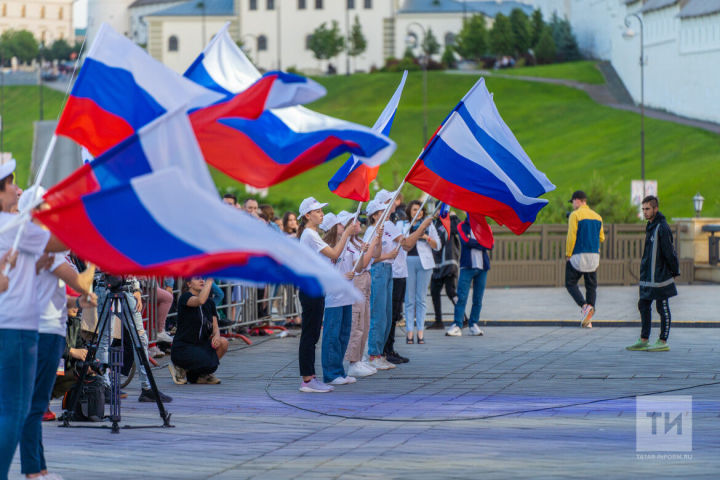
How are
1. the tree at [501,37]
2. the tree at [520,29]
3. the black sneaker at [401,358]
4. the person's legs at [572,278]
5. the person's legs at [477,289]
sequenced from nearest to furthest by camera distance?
the black sneaker at [401,358]
the person's legs at [477,289]
the person's legs at [572,278]
the tree at [501,37]
the tree at [520,29]

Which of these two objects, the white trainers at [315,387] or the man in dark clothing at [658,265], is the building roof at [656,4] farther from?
the white trainers at [315,387]

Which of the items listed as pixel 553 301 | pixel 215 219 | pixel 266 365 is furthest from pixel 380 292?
pixel 553 301

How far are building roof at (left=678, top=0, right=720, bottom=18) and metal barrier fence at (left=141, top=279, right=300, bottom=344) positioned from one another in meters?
66.9

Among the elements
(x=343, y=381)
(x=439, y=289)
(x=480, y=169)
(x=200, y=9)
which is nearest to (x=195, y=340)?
(x=343, y=381)

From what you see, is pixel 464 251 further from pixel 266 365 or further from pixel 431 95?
pixel 431 95

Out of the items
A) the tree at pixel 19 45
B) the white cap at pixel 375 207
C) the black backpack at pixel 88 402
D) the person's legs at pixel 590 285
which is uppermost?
the tree at pixel 19 45

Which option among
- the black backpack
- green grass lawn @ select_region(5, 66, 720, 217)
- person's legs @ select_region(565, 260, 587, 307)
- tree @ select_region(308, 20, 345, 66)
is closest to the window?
tree @ select_region(308, 20, 345, 66)

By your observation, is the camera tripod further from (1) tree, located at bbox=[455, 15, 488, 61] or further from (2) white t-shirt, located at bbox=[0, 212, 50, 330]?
(1) tree, located at bbox=[455, 15, 488, 61]

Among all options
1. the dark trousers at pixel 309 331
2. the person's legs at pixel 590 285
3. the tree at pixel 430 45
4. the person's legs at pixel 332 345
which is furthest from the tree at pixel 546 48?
the dark trousers at pixel 309 331

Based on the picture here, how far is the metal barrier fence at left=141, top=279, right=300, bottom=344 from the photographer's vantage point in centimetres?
1540

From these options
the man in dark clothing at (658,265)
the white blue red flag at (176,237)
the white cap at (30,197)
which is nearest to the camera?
the white blue red flag at (176,237)

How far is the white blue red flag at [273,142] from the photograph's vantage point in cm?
912

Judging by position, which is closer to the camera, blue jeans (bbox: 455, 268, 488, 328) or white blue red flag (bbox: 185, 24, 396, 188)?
white blue red flag (bbox: 185, 24, 396, 188)

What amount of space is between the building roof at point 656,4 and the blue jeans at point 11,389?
8644 centimetres
